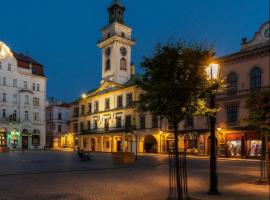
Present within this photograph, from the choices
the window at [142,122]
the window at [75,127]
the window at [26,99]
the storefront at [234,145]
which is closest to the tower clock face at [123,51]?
the window at [142,122]

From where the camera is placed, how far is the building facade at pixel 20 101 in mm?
66062

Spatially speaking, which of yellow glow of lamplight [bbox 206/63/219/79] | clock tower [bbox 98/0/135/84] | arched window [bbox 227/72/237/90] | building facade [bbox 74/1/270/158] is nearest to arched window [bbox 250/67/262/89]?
building facade [bbox 74/1/270/158]

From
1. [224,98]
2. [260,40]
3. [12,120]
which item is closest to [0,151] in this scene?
[12,120]

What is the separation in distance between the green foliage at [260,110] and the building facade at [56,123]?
78297mm

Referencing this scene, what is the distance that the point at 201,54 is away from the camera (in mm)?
10391

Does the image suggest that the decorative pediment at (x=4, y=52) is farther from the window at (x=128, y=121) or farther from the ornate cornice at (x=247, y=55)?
the ornate cornice at (x=247, y=55)

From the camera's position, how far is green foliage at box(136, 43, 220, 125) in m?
9.57

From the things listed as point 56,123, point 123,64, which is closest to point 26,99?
point 56,123

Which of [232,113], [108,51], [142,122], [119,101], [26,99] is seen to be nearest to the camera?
[232,113]

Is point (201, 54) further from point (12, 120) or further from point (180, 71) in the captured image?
point (12, 120)

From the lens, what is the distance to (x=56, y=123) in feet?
290

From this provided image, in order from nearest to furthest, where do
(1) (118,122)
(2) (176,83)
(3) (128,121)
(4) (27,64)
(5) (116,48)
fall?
(2) (176,83) < (3) (128,121) < (1) (118,122) < (5) (116,48) < (4) (27,64)

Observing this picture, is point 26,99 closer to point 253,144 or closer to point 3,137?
point 3,137

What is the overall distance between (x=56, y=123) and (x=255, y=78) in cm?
6254
